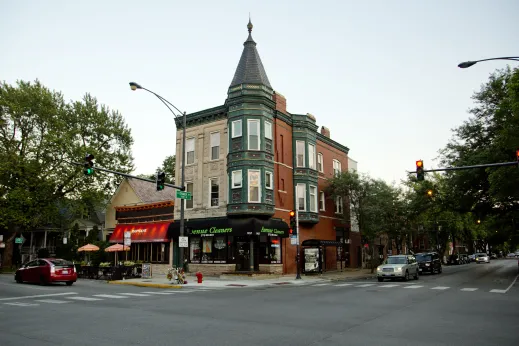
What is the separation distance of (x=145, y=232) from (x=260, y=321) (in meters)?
28.3

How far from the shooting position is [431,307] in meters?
14.0

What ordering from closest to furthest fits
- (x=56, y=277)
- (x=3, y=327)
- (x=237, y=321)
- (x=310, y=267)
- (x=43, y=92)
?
(x=3, y=327)
(x=237, y=321)
(x=56, y=277)
(x=310, y=267)
(x=43, y=92)

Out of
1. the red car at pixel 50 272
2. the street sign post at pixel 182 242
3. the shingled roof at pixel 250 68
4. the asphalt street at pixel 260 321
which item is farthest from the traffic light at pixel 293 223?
the red car at pixel 50 272

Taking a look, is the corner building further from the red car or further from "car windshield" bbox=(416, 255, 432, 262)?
the red car

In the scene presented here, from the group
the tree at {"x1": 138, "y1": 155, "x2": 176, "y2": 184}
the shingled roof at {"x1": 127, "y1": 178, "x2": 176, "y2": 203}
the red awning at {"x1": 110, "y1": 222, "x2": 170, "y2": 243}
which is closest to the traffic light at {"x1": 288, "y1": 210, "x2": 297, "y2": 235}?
the red awning at {"x1": 110, "y1": 222, "x2": 170, "y2": 243}

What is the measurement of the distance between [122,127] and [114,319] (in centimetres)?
3745

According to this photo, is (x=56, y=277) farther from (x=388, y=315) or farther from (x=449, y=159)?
(x=449, y=159)

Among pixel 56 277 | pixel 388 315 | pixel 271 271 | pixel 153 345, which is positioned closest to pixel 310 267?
pixel 271 271

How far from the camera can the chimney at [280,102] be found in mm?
34375

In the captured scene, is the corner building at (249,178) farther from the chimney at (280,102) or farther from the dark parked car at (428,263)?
the dark parked car at (428,263)

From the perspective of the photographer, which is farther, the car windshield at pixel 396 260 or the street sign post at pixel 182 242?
the car windshield at pixel 396 260

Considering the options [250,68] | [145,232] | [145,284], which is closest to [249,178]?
[250,68]

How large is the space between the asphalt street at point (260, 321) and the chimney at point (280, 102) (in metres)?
20.5

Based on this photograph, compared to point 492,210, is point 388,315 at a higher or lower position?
lower
